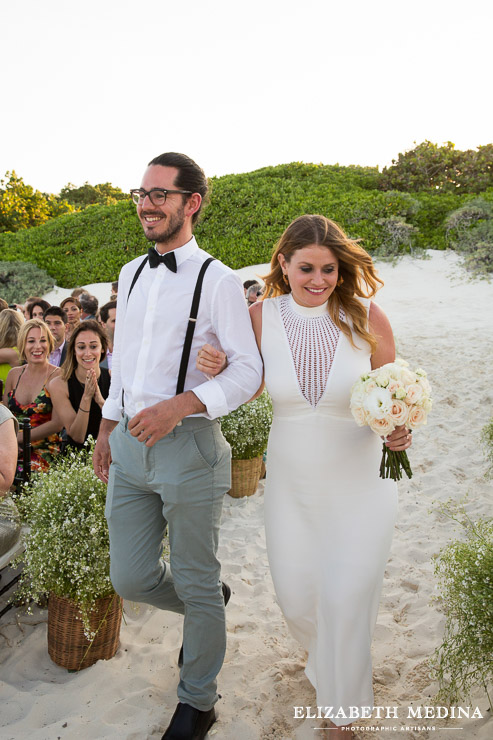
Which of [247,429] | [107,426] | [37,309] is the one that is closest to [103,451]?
[107,426]

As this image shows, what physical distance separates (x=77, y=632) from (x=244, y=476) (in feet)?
8.25

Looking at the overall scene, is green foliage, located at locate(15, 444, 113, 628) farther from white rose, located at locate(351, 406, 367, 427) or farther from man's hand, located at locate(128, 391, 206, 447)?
white rose, located at locate(351, 406, 367, 427)

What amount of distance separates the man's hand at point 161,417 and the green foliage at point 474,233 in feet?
39.5

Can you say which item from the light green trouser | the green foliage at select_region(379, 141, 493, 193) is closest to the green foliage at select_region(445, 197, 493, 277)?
the green foliage at select_region(379, 141, 493, 193)

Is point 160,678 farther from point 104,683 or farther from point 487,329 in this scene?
point 487,329

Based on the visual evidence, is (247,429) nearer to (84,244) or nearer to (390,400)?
(390,400)

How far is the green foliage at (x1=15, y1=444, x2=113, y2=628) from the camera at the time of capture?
2.80m

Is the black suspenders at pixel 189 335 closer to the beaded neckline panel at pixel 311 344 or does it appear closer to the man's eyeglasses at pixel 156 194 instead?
the man's eyeglasses at pixel 156 194

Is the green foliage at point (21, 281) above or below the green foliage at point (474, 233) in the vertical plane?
below

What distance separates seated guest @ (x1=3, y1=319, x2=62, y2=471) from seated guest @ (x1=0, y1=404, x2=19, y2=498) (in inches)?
48.4

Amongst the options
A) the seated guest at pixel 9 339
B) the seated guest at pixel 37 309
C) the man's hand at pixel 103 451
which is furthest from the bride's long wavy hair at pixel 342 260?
the seated guest at pixel 37 309

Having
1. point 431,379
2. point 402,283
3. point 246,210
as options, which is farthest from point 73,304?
point 246,210

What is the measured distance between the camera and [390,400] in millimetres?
2277

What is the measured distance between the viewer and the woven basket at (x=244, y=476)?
5.18 m
